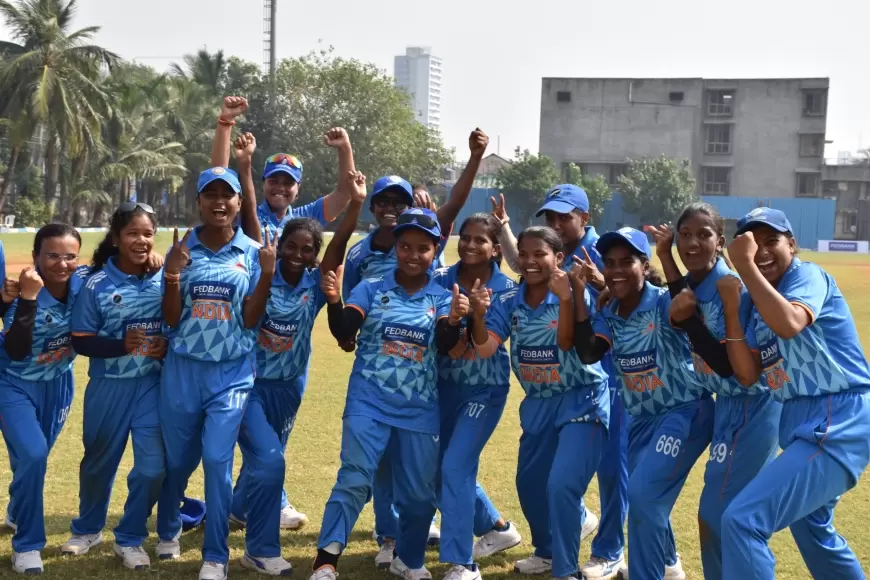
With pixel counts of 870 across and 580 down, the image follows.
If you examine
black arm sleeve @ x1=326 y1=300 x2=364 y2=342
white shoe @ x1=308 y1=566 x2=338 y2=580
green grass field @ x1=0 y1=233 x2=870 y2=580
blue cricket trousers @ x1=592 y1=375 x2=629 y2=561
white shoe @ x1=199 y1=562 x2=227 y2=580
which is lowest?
green grass field @ x1=0 y1=233 x2=870 y2=580

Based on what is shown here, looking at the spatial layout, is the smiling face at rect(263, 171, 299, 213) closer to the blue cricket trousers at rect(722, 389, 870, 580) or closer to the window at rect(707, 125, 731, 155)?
the blue cricket trousers at rect(722, 389, 870, 580)

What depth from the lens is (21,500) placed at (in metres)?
5.85

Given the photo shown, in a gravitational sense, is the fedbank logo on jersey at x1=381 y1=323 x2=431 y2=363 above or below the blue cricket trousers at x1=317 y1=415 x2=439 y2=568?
above

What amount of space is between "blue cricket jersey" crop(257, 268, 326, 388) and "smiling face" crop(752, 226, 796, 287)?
268 centimetres

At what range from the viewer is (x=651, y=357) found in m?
5.74

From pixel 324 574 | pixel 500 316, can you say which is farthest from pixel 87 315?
pixel 500 316

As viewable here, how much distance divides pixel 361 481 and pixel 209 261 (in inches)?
62.5

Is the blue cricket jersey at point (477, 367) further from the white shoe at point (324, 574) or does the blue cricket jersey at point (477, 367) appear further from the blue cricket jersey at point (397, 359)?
the white shoe at point (324, 574)

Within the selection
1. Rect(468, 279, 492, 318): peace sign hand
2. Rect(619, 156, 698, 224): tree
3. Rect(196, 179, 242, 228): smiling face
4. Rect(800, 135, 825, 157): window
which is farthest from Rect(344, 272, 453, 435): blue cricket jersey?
Rect(800, 135, 825, 157): window

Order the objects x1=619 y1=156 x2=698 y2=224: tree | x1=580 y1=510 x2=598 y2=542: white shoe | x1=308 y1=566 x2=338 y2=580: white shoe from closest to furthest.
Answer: x1=308 y1=566 x2=338 y2=580: white shoe < x1=580 y1=510 x2=598 y2=542: white shoe < x1=619 y1=156 x2=698 y2=224: tree

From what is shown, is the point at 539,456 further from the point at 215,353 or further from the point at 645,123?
the point at 645,123

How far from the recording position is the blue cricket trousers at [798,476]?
4562mm

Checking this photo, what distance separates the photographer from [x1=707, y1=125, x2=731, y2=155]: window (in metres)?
76.5

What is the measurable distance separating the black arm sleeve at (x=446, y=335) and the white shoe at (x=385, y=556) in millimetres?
1343
